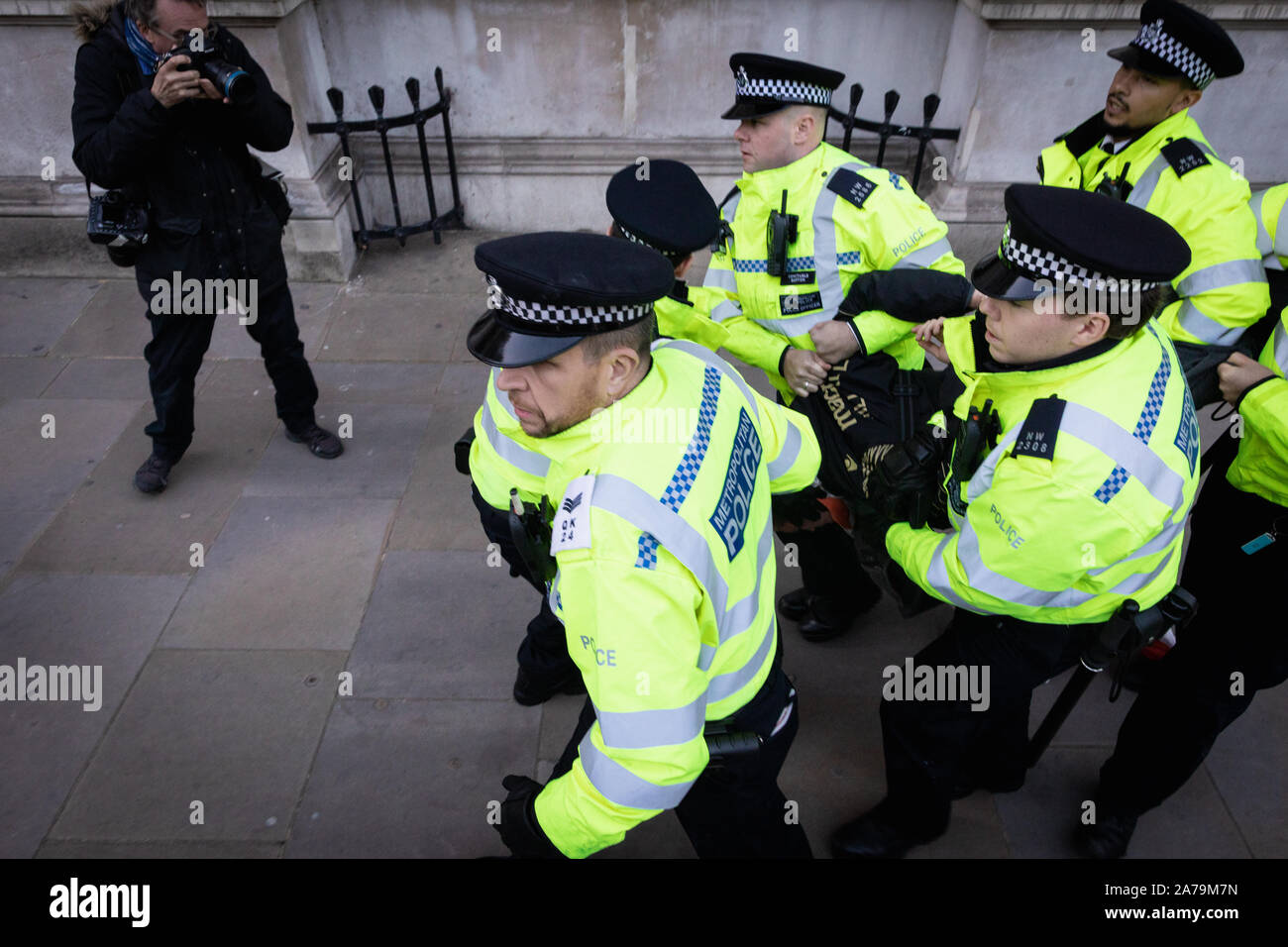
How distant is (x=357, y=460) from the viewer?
14.8ft

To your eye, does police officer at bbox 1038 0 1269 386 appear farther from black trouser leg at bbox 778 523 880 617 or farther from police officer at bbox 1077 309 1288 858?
black trouser leg at bbox 778 523 880 617

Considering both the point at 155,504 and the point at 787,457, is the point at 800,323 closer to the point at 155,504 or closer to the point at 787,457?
the point at 787,457

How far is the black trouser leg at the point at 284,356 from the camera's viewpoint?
4.09m

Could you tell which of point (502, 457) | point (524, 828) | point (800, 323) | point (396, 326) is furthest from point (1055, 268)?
point (396, 326)

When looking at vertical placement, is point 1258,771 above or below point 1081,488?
below

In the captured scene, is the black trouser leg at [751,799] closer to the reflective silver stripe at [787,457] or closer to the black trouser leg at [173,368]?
the reflective silver stripe at [787,457]

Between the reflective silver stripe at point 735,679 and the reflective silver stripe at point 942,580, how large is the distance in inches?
21.0

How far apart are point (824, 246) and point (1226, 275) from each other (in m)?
1.34

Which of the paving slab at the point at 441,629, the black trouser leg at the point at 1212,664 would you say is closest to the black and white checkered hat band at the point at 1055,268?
the black trouser leg at the point at 1212,664

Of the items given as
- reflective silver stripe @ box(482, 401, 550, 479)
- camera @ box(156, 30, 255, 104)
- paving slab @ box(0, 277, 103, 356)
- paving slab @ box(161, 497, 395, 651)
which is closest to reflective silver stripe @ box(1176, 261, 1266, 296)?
reflective silver stripe @ box(482, 401, 550, 479)

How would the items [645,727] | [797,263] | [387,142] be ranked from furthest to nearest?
[387,142] → [797,263] → [645,727]

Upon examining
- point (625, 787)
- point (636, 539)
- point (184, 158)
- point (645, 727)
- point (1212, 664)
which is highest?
point (184, 158)

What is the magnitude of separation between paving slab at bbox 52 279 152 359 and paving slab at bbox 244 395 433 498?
1385mm

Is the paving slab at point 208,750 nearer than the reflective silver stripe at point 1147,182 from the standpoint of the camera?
Yes
